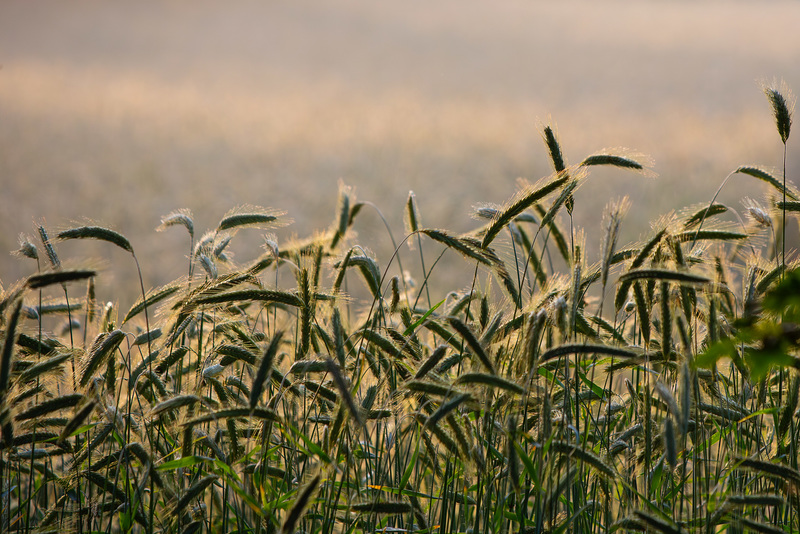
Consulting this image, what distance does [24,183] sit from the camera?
389 inches

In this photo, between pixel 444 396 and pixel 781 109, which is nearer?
pixel 444 396

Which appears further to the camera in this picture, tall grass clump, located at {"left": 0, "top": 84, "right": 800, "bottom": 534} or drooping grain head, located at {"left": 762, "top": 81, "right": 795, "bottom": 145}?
drooping grain head, located at {"left": 762, "top": 81, "right": 795, "bottom": 145}

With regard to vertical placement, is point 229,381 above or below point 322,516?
above

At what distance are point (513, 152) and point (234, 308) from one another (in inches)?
384

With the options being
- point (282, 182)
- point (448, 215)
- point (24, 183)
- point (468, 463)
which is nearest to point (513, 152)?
point (448, 215)

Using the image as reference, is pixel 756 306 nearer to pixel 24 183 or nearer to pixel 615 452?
pixel 615 452

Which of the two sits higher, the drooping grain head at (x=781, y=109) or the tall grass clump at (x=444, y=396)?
the drooping grain head at (x=781, y=109)

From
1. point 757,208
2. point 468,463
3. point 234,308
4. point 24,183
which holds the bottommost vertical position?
point 468,463

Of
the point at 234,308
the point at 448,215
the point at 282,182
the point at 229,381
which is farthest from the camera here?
the point at 282,182

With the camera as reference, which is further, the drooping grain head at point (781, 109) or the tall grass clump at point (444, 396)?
the drooping grain head at point (781, 109)

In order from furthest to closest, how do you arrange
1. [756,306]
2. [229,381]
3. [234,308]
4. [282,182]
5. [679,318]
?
[282,182] → [234,308] → [229,381] → [679,318] → [756,306]

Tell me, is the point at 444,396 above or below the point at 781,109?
below

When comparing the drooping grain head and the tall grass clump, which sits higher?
the drooping grain head

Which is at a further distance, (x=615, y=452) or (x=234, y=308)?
(x=234, y=308)
